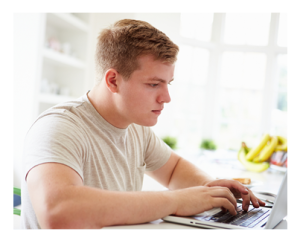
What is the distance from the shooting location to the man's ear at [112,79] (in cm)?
105

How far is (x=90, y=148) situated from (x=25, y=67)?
1.75 metres

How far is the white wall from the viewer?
2.38m

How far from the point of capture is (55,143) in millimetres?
765

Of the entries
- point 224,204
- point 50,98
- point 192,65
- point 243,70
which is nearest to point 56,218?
point 224,204

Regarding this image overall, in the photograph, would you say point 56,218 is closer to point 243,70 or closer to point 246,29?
point 243,70

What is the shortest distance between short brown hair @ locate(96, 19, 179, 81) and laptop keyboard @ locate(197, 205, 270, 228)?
1.73 ft

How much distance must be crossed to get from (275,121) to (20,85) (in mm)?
3338

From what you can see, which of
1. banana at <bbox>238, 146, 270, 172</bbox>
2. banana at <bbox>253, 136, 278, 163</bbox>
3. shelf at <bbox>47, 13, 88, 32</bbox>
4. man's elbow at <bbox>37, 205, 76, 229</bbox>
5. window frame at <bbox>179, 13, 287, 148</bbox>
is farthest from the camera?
window frame at <bbox>179, 13, 287, 148</bbox>

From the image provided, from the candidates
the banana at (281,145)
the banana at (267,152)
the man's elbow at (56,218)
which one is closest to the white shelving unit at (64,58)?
the banana at (267,152)

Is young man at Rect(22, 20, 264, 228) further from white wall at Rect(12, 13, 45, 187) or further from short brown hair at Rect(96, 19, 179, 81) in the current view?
white wall at Rect(12, 13, 45, 187)

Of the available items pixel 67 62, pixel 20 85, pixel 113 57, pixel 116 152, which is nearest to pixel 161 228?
pixel 116 152

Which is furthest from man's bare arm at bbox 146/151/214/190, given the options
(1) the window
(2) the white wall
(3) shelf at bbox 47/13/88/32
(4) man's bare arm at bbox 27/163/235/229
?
(1) the window

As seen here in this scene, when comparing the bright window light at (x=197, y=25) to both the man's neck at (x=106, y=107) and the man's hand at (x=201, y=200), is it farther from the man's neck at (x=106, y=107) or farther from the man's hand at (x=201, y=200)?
the man's hand at (x=201, y=200)
